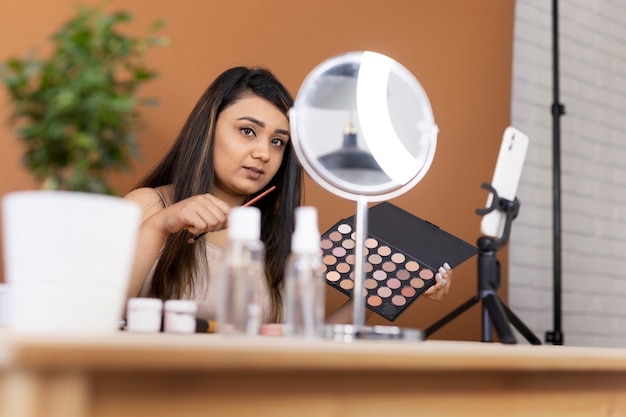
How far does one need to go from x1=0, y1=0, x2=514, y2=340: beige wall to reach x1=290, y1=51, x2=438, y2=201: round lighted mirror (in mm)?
731

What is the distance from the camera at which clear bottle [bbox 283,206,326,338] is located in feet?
2.69

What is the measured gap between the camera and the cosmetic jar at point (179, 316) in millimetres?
943

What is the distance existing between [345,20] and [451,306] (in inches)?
29.9

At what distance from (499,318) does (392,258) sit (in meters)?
0.25

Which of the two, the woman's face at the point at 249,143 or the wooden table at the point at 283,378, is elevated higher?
the woman's face at the point at 249,143

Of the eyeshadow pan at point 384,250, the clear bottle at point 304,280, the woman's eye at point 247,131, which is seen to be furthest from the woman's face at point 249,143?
the clear bottle at point 304,280

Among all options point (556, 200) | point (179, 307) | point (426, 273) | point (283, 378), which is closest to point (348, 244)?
point (426, 273)

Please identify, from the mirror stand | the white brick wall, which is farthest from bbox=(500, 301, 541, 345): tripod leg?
the white brick wall

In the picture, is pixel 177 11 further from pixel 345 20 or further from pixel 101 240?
pixel 101 240

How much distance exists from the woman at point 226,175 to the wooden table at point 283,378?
2.52 feet

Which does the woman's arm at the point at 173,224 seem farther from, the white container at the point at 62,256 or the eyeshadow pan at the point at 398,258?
the white container at the point at 62,256

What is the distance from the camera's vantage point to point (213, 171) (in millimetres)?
1693

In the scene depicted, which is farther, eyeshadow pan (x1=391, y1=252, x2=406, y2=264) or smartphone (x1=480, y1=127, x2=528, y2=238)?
eyeshadow pan (x1=391, y1=252, x2=406, y2=264)

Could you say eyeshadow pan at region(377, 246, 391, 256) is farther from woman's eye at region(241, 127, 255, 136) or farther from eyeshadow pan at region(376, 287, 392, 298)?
woman's eye at region(241, 127, 255, 136)
